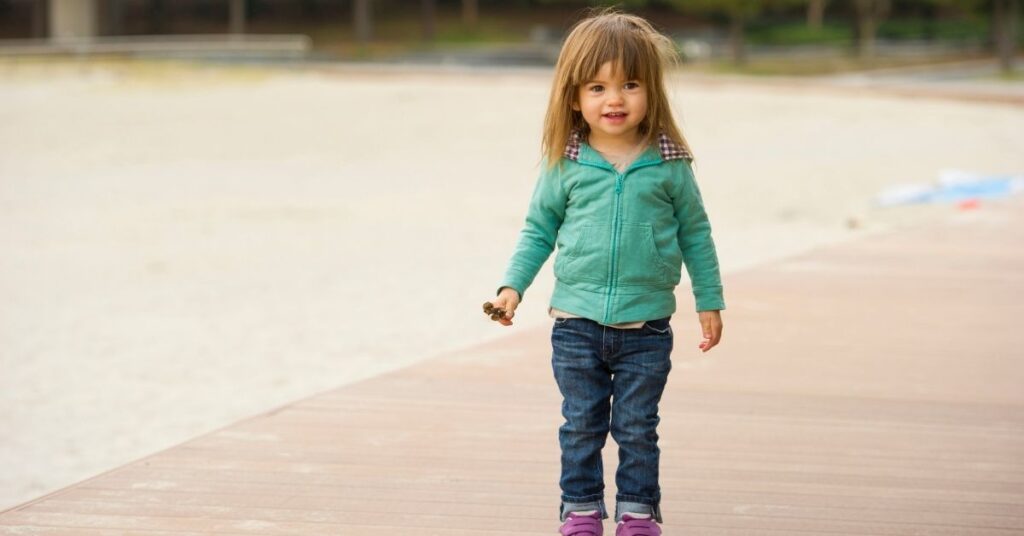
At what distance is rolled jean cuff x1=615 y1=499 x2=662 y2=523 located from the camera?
3.28 metres

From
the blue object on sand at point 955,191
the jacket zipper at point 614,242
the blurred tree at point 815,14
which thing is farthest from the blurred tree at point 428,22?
the jacket zipper at point 614,242

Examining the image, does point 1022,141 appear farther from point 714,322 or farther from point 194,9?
point 194,9

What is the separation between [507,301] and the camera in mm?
3150

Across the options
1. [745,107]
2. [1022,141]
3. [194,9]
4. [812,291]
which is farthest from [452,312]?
[194,9]

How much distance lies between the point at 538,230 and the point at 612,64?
0.42 m

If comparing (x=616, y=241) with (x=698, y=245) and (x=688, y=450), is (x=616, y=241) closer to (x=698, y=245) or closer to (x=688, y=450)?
(x=698, y=245)

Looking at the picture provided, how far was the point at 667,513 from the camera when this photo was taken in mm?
3756

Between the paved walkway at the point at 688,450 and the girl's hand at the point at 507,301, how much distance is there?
68 centimetres

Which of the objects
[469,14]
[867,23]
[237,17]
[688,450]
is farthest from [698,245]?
[469,14]

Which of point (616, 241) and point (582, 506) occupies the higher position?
point (616, 241)

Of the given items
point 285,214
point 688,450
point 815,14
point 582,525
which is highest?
point 815,14

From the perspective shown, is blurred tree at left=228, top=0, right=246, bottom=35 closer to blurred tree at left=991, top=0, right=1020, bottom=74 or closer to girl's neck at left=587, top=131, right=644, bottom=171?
blurred tree at left=991, top=0, right=1020, bottom=74

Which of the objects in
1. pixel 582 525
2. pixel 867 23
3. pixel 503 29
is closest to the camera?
pixel 582 525

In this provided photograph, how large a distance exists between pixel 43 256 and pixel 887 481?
9910 millimetres
